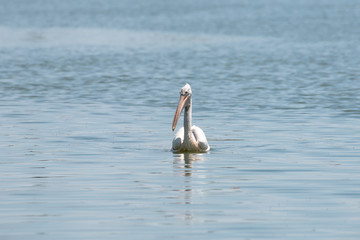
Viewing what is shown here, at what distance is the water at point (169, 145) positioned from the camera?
9508mm

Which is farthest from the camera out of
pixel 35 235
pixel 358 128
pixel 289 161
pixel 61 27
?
pixel 61 27

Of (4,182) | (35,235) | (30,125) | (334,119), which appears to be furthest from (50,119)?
(35,235)

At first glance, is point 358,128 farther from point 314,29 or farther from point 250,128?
point 314,29

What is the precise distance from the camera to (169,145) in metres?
15.6

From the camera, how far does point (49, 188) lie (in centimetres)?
1127

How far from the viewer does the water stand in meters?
9.51

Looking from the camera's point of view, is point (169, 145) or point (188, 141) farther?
point (169, 145)

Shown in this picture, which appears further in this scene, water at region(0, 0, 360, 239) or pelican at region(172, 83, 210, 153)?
pelican at region(172, 83, 210, 153)

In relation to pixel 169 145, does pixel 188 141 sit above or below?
above

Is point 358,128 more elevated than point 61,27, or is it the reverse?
point 61,27

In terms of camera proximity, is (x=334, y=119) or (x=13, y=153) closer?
(x=13, y=153)

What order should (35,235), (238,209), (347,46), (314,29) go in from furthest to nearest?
(314,29) < (347,46) < (238,209) < (35,235)

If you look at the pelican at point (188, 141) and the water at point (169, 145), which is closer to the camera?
the water at point (169, 145)

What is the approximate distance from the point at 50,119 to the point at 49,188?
302 inches
